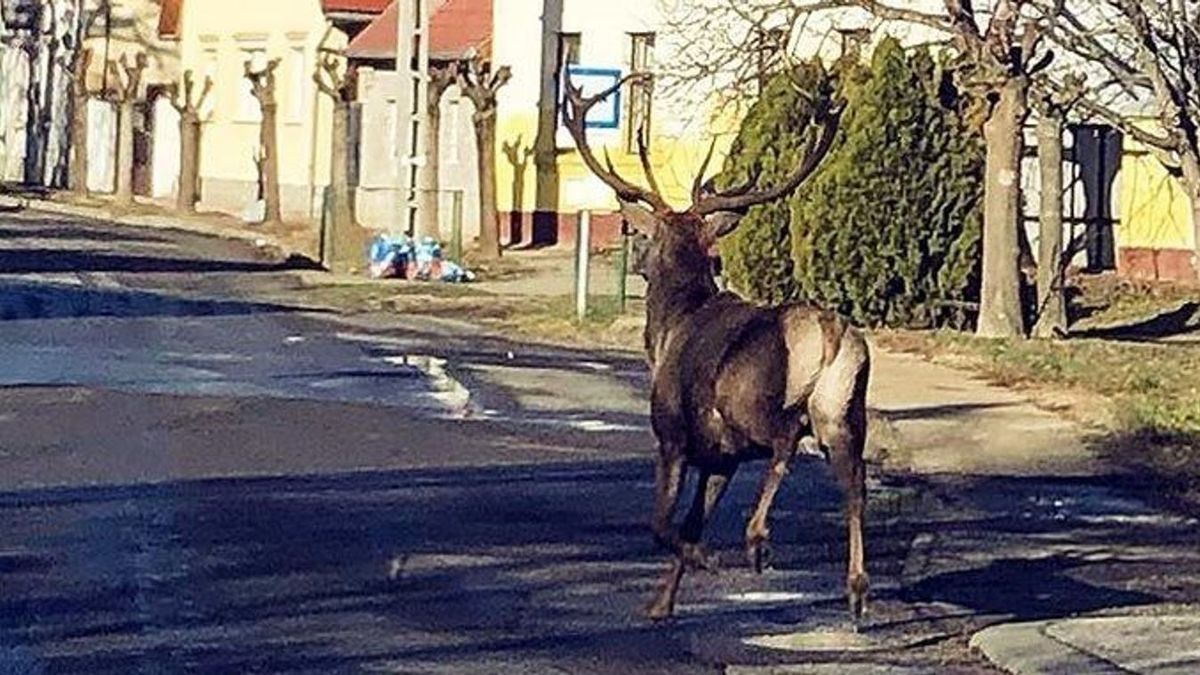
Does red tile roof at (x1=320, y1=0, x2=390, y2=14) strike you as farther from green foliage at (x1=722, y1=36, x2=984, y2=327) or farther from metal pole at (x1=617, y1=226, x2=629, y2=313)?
green foliage at (x1=722, y1=36, x2=984, y2=327)

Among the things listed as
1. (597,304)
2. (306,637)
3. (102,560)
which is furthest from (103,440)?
(597,304)

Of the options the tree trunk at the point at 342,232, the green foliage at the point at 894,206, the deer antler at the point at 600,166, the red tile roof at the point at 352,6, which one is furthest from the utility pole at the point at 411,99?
the deer antler at the point at 600,166

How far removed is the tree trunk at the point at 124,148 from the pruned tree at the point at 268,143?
24.8 ft

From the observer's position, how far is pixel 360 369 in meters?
21.9

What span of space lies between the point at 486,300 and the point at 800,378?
2077cm

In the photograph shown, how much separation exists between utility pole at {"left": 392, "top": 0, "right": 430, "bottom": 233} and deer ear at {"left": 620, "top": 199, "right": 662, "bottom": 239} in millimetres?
23543

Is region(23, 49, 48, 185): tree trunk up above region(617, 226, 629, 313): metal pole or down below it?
above

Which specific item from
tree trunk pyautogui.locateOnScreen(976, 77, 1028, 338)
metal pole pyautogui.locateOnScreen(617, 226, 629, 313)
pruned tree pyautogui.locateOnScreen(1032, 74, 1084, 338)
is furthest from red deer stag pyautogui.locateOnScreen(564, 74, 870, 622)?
metal pole pyautogui.locateOnScreen(617, 226, 629, 313)

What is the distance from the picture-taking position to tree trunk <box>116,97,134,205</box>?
193ft

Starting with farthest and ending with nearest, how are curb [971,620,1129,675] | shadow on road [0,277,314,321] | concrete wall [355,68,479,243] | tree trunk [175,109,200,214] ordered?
tree trunk [175,109,200,214], concrete wall [355,68,479,243], shadow on road [0,277,314,321], curb [971,620,1129,675]

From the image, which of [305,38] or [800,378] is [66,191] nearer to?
[305,38]

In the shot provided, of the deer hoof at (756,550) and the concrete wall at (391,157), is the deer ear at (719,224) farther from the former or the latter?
the concrete wall at (391,157)

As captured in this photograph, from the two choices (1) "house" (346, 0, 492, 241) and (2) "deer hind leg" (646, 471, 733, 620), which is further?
(1) "house" (346, 0, 492, 241)

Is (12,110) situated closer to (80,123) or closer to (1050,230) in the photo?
(80,123)
